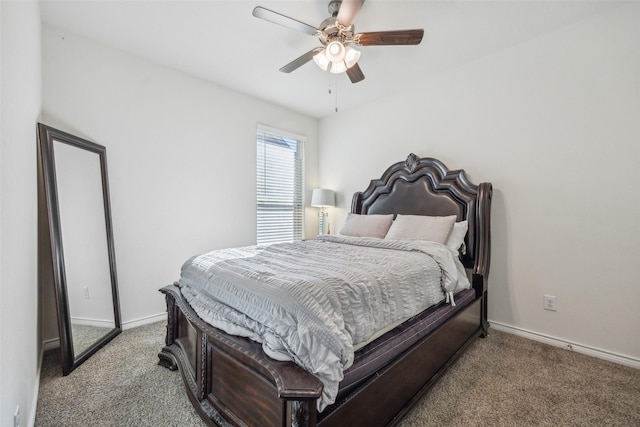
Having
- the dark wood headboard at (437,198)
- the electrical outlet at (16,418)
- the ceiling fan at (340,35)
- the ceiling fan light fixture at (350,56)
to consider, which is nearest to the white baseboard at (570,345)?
the dark wood headboard at (437,198)

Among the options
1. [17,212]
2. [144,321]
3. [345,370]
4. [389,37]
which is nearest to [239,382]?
[345,370]

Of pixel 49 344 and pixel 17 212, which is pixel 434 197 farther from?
pixel 49 344

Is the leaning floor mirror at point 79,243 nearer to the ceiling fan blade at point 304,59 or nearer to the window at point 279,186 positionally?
the window at point 279,186

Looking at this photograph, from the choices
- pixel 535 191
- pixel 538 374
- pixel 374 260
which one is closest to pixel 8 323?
pixel 374 260

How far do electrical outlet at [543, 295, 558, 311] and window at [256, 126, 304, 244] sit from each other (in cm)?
300

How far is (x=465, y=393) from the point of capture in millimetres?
1660

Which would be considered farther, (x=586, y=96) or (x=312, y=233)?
(x=312, y=233)

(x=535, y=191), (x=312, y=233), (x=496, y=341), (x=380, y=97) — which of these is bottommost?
(x=496, y=341)

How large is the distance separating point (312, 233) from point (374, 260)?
2577 millimetres

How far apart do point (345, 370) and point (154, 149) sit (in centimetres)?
279

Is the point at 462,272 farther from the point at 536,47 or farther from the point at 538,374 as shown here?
the point at 536,47

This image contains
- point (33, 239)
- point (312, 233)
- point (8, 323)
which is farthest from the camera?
point (312, 233)

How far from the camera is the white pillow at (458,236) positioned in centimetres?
250

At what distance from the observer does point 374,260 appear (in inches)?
73.0
